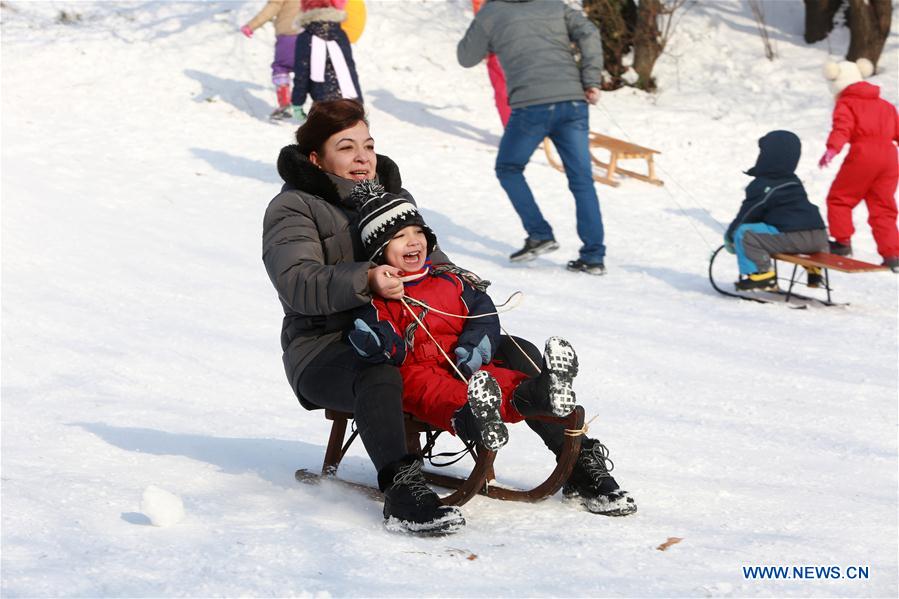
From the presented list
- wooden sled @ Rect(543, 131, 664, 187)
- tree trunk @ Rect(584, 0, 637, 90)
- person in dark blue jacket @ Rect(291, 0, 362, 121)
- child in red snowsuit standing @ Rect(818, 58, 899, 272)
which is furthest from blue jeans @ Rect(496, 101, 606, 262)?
tree trunk @ Rect(584, 0, 637, 90)

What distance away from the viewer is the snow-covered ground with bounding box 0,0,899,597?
2.83m

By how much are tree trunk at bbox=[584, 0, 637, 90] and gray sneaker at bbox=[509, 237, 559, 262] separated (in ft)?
20.8

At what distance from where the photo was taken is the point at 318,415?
4.92 metres

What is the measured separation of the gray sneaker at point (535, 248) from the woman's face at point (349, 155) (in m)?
4.44

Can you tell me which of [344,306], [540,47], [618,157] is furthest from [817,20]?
[344,306]

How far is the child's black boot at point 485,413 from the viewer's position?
2912 millimetres

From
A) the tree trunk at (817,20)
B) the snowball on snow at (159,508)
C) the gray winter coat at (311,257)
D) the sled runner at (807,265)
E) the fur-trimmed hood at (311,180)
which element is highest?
the fur-trimmed hood at (311,180)

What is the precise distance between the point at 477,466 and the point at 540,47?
4.97 m

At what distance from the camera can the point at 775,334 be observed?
625 centimetres

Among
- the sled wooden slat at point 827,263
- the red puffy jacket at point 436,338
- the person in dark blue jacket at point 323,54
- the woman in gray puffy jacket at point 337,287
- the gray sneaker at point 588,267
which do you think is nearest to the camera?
the woman in gray puffy jacket at point 337,287

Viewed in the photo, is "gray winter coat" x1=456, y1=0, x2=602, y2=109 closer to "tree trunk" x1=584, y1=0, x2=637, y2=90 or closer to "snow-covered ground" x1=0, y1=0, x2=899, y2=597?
"snow-covered ground" x1=0, y1=0, x2=899, y2=597

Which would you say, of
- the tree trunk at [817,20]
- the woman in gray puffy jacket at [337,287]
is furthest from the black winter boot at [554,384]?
the tree trunk at [817,20]

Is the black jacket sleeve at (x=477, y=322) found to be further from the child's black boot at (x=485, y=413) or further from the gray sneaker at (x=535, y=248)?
the gray sneaker at (x=535, y=248)

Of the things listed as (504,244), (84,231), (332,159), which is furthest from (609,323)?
(84,231)
